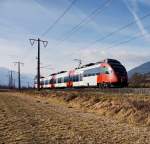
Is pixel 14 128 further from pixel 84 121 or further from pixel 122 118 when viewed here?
pixel 122 118

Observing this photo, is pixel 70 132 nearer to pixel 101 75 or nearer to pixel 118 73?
pixel 118 73

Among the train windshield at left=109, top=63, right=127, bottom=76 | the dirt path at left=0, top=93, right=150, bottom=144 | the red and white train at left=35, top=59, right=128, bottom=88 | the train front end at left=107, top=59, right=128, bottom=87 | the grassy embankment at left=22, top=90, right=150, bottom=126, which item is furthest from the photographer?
the train windshield at left=109, top=63, right=127, bottom=76

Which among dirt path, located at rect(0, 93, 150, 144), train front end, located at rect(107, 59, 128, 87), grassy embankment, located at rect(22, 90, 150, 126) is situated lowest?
dirt path, located at rect(0, 93, 150, 144)

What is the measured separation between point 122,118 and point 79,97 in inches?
499

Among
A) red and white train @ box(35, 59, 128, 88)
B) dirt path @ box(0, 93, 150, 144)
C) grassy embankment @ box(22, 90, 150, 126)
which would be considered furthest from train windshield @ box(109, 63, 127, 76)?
dirt path @ box(0, 93, 150, 144)

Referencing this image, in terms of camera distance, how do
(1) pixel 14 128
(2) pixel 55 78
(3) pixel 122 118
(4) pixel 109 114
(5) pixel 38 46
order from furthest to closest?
1. (2) pixel 55 78
2. (5) pixel 38 46
3. (4) pixel 109 114
4. (3) pixel 122 118
5. (1) pixel 14 128

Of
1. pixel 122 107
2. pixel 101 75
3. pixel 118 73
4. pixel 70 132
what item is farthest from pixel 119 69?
pixel 70 132

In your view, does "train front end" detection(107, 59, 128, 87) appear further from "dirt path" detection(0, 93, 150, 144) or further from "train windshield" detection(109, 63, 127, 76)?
"dirt path" detection(0, 93, 150, 144)

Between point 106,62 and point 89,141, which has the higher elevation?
point 106,62

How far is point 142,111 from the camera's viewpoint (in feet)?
61.8

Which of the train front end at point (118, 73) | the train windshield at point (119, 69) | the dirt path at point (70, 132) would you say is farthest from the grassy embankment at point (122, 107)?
the train windshield at point (119, 69)

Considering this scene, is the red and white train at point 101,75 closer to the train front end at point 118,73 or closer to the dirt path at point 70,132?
the train front end at point 118,73

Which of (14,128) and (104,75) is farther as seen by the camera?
(104,75)

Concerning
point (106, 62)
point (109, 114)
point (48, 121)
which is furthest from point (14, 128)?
point (106, 62)
